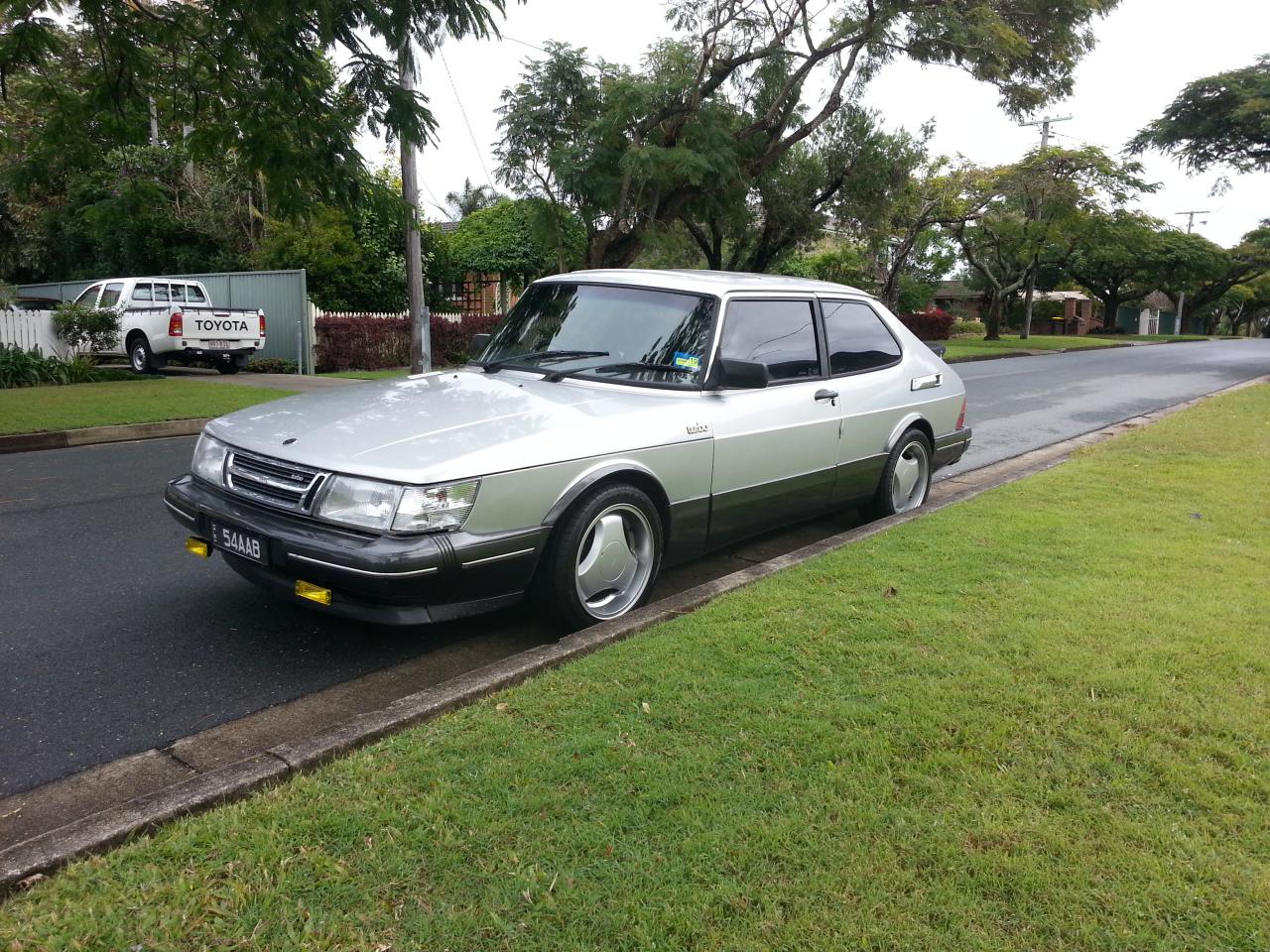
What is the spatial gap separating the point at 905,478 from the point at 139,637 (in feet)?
15.7

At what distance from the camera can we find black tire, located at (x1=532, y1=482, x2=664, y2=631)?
13.2 feet

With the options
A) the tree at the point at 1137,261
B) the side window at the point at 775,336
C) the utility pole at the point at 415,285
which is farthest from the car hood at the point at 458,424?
the tree at the point at 1137,261

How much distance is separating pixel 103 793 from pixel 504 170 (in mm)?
17785

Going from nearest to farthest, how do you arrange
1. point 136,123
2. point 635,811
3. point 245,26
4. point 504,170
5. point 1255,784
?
1. point 635,811
2. point 1255,784
3. point 245,26
4. point 136,123
5. point 504,170

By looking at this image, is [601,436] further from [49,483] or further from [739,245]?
[739,245]

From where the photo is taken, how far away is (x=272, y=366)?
63.1ft

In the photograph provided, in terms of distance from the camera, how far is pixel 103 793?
9.52 ft

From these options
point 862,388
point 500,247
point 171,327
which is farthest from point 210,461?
point 500,247

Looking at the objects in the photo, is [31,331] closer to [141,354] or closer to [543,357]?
[141,354]

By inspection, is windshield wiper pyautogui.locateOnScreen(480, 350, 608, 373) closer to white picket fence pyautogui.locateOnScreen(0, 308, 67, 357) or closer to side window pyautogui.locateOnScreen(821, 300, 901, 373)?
side window pyautogui.locateOnScreen(821, 300, 901, 373)

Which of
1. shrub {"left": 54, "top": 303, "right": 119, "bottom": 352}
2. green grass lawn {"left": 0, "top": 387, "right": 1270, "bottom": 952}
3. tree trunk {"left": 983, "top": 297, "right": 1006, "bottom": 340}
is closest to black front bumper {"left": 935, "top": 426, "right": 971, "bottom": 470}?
green grass lawn {"left": 0, "top": 387, "right": 1270, "bottom": 952}

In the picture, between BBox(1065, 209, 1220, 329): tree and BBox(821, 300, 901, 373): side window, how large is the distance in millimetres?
37834

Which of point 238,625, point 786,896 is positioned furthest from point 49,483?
point 786,896

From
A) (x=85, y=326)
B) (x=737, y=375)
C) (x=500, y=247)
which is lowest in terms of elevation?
(x=737, y=375)
